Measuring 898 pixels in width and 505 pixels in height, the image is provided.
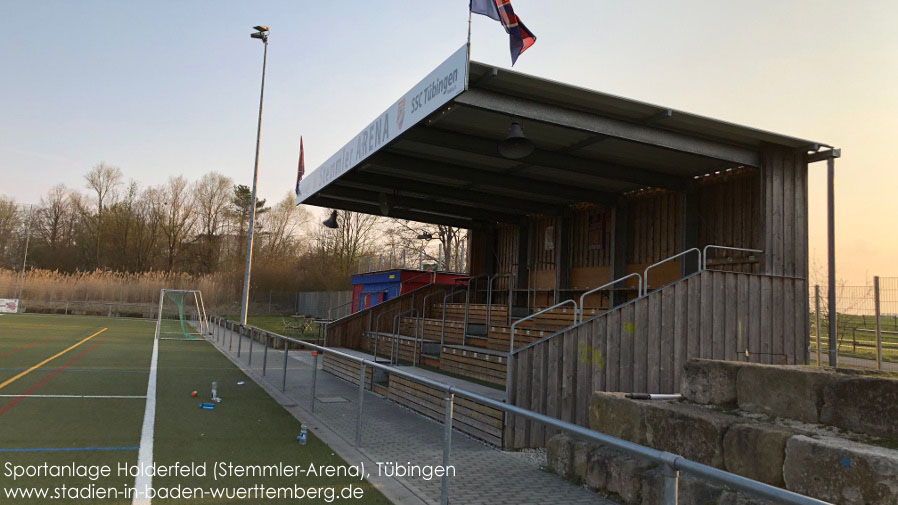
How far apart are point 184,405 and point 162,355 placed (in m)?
9.08

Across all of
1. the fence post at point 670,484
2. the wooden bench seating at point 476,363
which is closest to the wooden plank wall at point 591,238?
the wooden bench seating at point 476,363

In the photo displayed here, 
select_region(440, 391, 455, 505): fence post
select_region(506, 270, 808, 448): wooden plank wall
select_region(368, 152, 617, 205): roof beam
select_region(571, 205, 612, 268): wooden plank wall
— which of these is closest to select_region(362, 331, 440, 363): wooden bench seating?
select_region(368, 152, 617, 205): roof beam

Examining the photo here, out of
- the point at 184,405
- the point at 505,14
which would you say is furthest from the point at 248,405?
the point at 505,14

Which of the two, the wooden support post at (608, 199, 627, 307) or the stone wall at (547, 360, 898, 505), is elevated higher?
the wooden support post at (608, 199, 627, 307)

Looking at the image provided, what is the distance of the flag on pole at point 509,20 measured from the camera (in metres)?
9.05

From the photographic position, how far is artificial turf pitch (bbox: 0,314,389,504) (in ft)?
18.3

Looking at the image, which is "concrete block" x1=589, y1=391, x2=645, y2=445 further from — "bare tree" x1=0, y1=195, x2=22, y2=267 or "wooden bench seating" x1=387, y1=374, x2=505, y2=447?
"bare tree" x1=0, y1=195, x2=22, y2=267

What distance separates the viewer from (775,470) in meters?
4.37

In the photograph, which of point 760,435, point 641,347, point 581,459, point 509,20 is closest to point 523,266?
point 641,347

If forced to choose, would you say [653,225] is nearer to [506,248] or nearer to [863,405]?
[506,248]

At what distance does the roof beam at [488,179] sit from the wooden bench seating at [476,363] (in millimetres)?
3858

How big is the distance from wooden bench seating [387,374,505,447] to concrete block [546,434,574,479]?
113 cm

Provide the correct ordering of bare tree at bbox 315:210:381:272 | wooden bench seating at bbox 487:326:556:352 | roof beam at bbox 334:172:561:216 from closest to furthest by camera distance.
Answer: wooden bench seating at bbox 487:326:556:352
roof beam at bbox 334:172:561:216
bare tree at bbox 315:210:381:272

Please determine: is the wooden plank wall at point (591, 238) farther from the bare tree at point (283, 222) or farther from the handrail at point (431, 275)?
the bare tree at point (283, 222)
